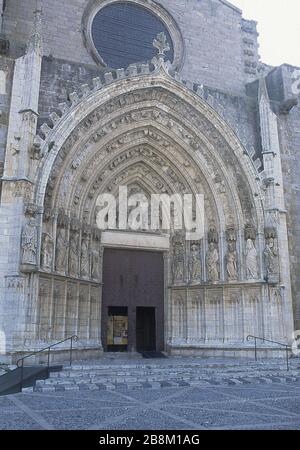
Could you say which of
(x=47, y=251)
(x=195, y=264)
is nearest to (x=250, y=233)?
(x=195, y=264)

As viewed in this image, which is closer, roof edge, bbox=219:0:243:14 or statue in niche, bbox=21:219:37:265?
statue in niche, bbox=21:219:37:265

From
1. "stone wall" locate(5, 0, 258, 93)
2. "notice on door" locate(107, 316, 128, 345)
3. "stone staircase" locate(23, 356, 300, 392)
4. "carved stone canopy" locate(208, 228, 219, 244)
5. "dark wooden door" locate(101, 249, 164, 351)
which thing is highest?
"stone wall" locate(5, 0, 258, 93)

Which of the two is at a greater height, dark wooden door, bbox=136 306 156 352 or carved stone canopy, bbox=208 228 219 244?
carved stone canopy, bbox=208 228 219 244

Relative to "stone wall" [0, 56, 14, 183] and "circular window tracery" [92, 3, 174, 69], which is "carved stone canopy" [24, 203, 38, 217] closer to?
"stone wall" [0, 56, 14, 183]

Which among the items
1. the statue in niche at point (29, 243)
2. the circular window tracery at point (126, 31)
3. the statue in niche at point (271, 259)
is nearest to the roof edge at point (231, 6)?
the circular window tracery at point (126, 31)

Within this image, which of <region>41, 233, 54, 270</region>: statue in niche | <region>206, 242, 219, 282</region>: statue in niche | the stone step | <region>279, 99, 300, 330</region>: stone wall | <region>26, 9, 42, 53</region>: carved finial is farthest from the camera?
<region>279, 99, 300, 330</region>: stone wall

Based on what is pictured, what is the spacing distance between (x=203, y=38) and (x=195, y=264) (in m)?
7.72

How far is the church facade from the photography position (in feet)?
32.9

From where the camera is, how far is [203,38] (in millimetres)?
15062

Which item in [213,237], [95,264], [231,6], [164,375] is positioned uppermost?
[231,6]

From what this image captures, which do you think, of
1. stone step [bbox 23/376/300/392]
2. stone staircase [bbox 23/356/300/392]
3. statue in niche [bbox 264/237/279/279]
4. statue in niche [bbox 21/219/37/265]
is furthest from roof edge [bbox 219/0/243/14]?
stone step [bbox 23/376/300/392]

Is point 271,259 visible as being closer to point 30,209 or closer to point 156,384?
point 156,384

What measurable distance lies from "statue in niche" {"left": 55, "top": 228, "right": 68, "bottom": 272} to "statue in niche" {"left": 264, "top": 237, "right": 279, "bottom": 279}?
16.2ft

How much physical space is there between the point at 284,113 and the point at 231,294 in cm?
560
